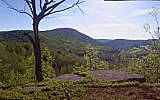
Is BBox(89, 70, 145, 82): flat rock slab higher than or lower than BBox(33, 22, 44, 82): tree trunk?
lower

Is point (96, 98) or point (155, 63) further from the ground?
point (155, 63)

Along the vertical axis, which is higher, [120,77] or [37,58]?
[37,58]

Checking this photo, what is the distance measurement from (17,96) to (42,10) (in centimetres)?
573

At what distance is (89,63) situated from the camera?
87.5ft

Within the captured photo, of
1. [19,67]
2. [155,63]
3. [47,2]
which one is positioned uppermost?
[47,2]

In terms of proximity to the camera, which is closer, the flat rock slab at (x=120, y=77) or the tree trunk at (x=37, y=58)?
the flat rock slab at (x=120, y=77)

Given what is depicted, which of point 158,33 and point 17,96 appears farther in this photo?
point 158,33

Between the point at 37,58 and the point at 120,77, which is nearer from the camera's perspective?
the point at 120,77

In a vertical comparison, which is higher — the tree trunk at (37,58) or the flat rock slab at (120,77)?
the tree trunk at (37,58)

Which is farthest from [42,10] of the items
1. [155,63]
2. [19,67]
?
[19,67]

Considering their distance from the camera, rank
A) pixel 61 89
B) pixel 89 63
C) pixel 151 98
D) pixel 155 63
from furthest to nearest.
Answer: pixel 89 63
pixel 155 63
pixel 61 89
pixel 151 98

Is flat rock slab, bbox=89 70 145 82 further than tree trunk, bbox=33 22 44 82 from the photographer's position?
No

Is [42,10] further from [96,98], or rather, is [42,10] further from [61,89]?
Result: [96,98]

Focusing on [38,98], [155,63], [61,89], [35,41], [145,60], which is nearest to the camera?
[38,98]
